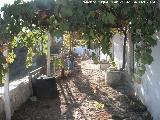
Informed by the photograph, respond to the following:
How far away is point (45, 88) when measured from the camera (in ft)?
44.3

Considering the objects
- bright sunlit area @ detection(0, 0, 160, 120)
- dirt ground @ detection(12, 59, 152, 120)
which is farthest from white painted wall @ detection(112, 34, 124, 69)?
dirt ground @ detection(12, 59, 152, 120)

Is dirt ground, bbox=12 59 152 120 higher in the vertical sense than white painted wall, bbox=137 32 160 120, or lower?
lower

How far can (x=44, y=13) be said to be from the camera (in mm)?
6547

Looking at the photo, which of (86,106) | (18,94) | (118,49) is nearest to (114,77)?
(118,49)

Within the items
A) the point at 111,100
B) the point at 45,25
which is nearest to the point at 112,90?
the point at 111,100

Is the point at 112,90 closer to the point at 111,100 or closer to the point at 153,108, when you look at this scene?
the point at 111,100

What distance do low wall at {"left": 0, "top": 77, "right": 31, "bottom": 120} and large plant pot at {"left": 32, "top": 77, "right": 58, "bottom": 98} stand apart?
31 cm

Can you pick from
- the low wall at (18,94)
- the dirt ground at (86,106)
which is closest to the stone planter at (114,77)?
the dirt ground at (86,106)

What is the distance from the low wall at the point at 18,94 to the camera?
10602mm

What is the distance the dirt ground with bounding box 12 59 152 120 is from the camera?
35.7 ft

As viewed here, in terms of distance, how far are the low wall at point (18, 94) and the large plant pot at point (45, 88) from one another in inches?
12.1

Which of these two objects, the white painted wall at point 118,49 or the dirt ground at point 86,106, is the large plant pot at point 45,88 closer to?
the dirt ground at point 86,106

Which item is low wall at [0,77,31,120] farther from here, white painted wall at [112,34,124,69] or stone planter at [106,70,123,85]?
white painted wall at [112,34,124,69]

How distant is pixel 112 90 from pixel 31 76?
3.35m
